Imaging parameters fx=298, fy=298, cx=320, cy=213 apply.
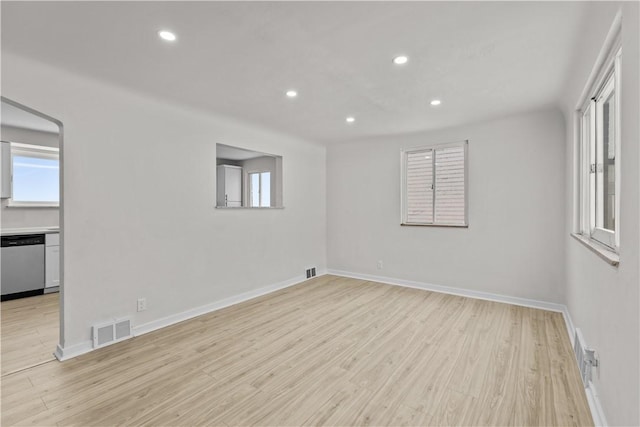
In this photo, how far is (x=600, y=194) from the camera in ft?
7.49

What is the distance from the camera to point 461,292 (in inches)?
171

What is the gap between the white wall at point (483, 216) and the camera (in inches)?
147

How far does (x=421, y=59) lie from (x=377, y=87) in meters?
0.61

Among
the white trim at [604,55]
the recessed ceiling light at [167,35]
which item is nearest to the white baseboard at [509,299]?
the white trim at [604,55]

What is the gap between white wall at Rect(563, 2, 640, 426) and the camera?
3.91ft

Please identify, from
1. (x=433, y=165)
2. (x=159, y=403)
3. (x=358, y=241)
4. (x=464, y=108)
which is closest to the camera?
(x=159, y=403)

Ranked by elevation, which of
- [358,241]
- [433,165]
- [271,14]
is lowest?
[358,241]

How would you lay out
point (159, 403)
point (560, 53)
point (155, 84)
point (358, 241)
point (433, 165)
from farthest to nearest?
point (358, 241) → point (433, 165) → point (155, 84) → point (560, 53) → point (159, 403)

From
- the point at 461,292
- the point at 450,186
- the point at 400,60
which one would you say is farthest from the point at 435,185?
the point at 400,60

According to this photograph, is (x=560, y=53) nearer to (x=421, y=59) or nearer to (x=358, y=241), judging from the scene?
(x=421, y=59)

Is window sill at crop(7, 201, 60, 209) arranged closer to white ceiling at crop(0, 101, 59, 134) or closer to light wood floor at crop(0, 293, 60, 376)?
white ceiling at crop(0, 101, 59, 134)

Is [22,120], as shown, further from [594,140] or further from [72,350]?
[594,140]

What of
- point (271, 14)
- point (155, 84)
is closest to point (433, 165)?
point (271, 14)

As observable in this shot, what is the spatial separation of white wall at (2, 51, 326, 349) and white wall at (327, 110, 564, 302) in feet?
5.87
